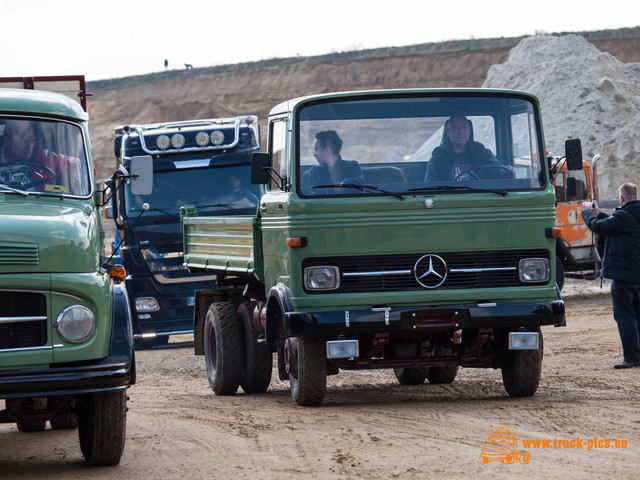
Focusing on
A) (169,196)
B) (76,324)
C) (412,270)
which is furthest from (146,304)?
(76,324)

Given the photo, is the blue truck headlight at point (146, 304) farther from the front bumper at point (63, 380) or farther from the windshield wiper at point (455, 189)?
the front bumper at point (63, 380)

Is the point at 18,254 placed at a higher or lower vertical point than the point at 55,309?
higher

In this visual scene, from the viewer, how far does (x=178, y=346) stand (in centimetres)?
1825

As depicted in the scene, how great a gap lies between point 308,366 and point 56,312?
3069mm

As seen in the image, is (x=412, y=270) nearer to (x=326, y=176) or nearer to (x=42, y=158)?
(x=326, y=176)

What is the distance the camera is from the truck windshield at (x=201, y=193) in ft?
52.7

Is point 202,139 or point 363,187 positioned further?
point 202,139

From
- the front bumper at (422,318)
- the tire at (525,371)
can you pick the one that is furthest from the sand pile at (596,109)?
the front bumper at (422,318)

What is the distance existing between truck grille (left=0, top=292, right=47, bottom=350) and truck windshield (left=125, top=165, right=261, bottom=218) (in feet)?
30.5

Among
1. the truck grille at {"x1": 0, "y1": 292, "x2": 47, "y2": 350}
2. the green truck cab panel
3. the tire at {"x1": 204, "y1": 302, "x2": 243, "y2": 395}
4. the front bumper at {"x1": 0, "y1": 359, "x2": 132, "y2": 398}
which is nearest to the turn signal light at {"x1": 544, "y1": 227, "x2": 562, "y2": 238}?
the tire at {"x1": 204, "y1": 302, "x2": 243, "y2": 395}

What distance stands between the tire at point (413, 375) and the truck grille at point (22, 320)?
5466mm

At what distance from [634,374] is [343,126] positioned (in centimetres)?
417

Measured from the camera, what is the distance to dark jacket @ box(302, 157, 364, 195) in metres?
9.27

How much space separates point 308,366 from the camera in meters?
9.38
